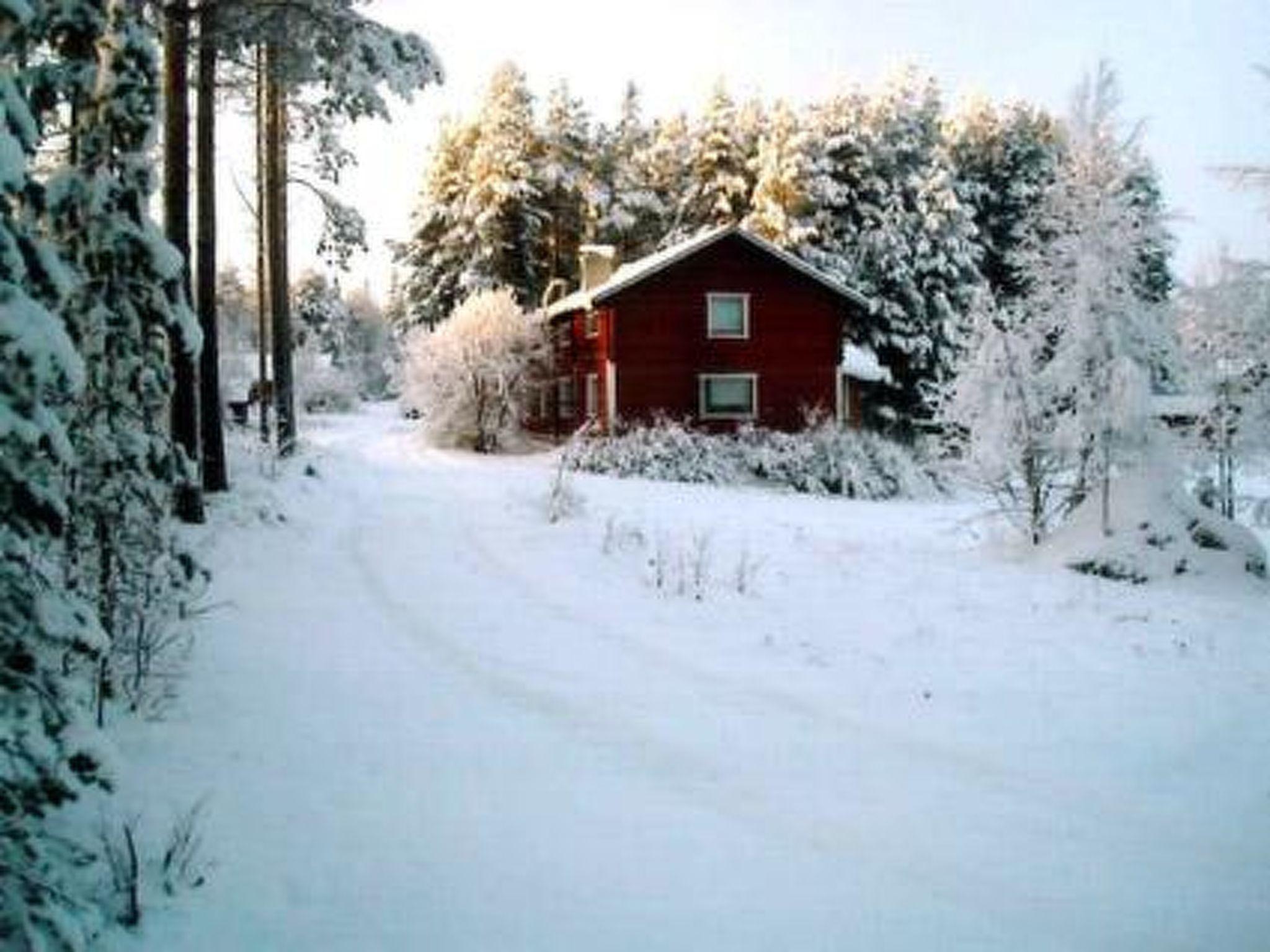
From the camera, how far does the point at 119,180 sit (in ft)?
24.5

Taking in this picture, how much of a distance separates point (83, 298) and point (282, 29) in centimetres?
881

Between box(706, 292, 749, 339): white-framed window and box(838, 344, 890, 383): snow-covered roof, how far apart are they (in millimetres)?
3386

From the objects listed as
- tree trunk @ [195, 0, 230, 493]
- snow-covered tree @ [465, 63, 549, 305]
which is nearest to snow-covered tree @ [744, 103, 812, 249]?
snow-covered tree @ [465, 63, 549, 305]

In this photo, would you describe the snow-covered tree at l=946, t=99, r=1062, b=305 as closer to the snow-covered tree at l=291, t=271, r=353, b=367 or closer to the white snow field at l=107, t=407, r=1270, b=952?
the white snow field at l=107, t=407, r=1270, b=952

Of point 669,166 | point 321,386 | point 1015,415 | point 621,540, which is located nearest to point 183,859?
point 621,540

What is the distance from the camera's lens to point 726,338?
1481 inches

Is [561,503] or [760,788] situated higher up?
[561,503]

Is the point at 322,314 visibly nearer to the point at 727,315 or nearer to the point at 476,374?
the point at 476,374

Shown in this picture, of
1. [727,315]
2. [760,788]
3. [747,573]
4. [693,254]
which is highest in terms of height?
[693,254]

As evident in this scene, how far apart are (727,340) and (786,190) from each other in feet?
37.4

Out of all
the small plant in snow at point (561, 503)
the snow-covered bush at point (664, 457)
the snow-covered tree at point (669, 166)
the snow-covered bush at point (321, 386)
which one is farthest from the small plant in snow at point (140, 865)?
the snow-covered bush at point (321, 386)

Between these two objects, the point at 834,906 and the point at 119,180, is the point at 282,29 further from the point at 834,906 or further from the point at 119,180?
the point at 834,906

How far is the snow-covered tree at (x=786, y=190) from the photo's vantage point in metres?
46.0

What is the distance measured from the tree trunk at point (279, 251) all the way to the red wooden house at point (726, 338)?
1274 cm
